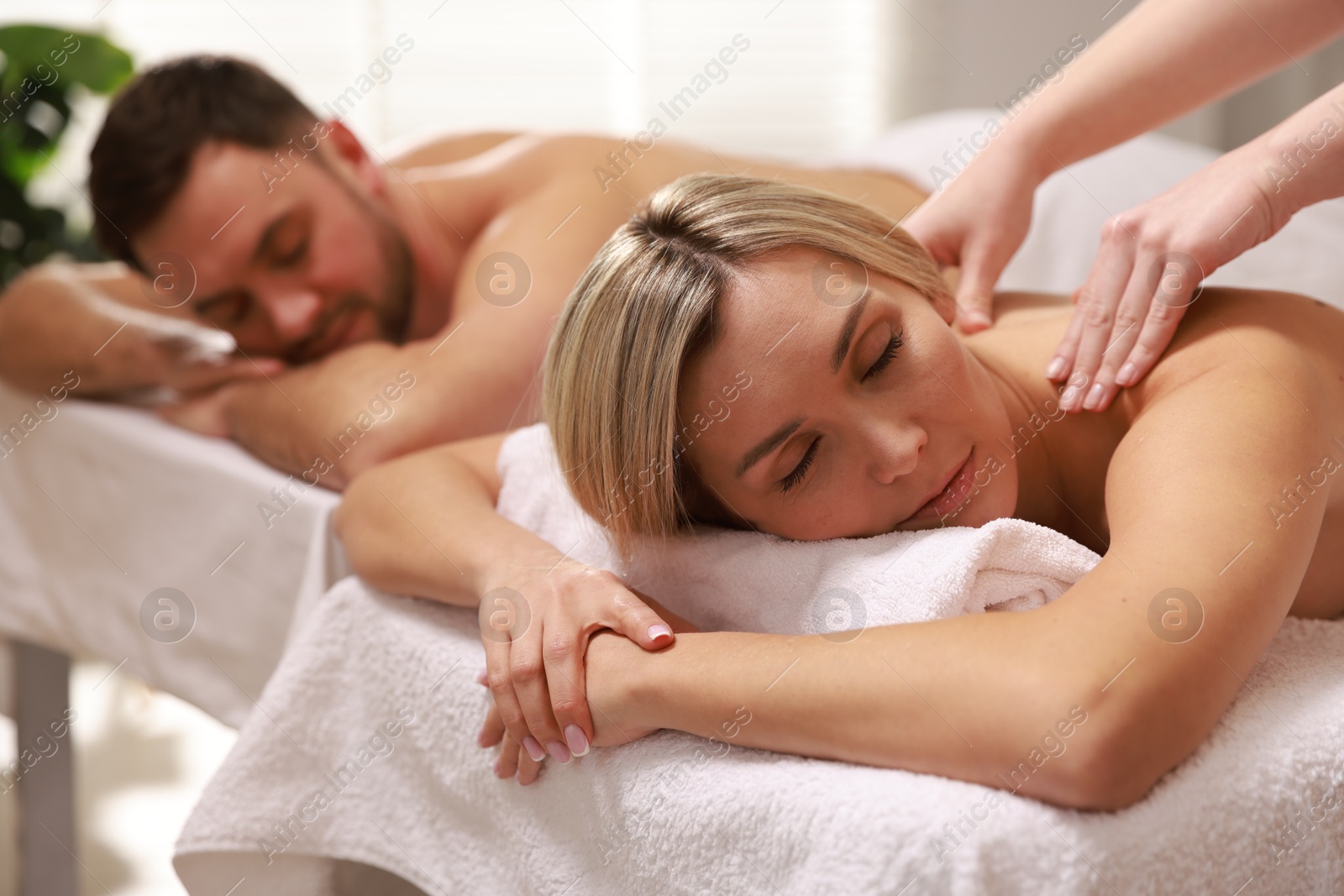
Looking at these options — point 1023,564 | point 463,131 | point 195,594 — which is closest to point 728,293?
point 1023,564

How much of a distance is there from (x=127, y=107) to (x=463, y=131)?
1.93 feet

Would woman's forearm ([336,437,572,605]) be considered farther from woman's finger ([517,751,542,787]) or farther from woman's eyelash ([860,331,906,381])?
woman's eyelash ([860,331,906,381])

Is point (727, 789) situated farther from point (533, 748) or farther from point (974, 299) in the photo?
point (974, 299)

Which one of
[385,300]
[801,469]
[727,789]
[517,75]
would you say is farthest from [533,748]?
[517,75]

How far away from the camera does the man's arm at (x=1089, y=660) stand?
1.95 feet

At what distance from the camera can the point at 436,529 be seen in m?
0.96

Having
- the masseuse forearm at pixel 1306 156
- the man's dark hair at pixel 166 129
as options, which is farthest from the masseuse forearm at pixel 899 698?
the man's dark hair at pixel 166 129

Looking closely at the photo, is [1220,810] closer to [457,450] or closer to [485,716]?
[485,716]

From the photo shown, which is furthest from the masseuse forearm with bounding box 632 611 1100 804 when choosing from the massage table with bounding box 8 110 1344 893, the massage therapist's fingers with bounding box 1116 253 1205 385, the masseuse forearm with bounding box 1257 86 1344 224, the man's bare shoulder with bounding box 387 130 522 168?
the man's bare shoulder with bounding box 387 130 522 168

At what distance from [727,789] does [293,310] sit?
42.0 inches

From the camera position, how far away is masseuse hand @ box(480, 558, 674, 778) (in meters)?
0.76

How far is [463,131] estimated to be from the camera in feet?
6.46

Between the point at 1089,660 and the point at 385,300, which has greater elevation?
the point at 1089,660

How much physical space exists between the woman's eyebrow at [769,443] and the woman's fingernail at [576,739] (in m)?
0.22
